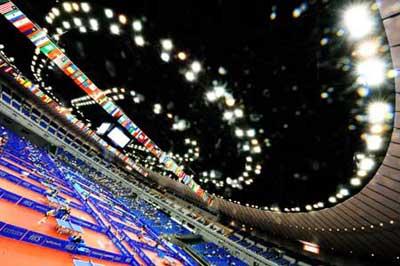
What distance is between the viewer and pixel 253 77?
8812mm

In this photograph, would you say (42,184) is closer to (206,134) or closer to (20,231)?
(20,231)

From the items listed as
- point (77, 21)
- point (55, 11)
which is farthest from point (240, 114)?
point (55, 11)

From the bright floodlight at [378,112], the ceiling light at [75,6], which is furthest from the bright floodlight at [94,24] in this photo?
the bright floodlight at [378,112]

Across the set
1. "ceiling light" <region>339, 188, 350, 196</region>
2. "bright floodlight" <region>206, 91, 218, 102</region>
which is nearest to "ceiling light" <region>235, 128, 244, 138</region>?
"bright floodlight" <region>206, 91, 218, 102</region>

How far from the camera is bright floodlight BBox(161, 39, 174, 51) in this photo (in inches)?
373

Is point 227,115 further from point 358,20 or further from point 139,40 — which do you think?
point 358,20

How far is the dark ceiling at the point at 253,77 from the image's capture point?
22.5 ft

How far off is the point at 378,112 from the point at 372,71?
4.43ft

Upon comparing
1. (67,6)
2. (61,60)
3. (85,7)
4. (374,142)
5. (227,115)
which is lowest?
(61,60)

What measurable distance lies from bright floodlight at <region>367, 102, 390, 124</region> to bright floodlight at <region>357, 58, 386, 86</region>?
0.69 metres

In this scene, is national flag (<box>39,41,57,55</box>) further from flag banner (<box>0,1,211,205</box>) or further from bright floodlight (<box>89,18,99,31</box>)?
bright floodlight (<box>89,18,99,31</box>)

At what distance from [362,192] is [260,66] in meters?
6.31

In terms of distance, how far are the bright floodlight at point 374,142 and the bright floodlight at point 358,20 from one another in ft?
11.0

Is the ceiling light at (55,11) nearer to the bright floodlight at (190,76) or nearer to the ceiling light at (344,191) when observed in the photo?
the bright floodlight at (190,76)
